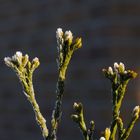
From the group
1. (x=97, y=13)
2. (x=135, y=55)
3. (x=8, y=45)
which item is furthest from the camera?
(x=8, y=45)

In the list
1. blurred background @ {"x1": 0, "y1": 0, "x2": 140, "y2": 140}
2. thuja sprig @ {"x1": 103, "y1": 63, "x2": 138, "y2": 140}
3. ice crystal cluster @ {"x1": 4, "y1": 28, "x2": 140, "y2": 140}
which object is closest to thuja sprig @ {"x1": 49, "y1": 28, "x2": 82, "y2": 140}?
ice crystal cluster @ {"x1": 4, "y1": 28, "x2": 140, "y2": 140}

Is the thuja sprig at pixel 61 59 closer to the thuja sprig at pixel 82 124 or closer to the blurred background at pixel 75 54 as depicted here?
the thuja sprig at pixel 82 124

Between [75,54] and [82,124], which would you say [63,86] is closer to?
[82,124]

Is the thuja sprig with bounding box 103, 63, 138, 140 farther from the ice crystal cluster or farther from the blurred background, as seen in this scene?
the blurred background


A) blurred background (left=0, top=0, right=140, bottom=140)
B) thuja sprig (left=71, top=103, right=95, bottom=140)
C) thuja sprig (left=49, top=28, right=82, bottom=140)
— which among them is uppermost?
blurred background (left=0, top=0, right=140, bottom=140)

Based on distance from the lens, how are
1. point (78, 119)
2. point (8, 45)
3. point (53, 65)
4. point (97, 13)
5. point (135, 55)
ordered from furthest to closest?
point (8, 45), point (53, 65), point (97, 13), point (135, 55), point (78, 119)

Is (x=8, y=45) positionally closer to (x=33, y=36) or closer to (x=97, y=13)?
(x=33, y=36)

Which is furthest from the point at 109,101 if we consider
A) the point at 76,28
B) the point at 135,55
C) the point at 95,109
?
the point at 76,28

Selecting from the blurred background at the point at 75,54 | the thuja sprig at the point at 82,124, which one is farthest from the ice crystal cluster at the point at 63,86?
the blurred background at the point at 75,54

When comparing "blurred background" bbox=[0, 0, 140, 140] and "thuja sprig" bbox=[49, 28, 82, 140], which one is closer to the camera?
"thuja sprig" bbox=[49, 28, 82, 140]
